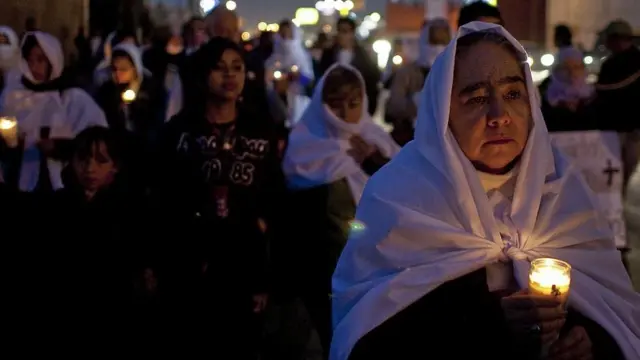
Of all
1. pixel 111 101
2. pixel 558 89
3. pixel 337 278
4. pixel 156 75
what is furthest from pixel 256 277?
pixel 156 75

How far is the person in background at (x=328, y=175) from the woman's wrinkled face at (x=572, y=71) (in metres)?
2.51

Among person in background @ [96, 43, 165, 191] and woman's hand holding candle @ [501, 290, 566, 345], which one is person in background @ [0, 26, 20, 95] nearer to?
person in background @ [96, 43, 165, 191]

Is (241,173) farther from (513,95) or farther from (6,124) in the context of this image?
(513,95)

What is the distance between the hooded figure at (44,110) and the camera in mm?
6379

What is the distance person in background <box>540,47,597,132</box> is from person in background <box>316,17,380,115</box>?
426 centimetres

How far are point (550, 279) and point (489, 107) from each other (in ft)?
1.79

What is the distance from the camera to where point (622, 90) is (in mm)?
8383

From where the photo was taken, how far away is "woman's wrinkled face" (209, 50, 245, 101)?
15.9ft

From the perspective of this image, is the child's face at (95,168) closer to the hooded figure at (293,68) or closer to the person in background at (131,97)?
the person in background at (131,97)

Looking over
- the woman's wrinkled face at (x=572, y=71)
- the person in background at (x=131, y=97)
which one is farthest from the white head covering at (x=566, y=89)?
the person in background at (x=131, y=97)

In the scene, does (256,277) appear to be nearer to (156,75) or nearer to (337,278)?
(337,278)

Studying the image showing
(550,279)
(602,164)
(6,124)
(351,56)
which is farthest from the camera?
(351,56)

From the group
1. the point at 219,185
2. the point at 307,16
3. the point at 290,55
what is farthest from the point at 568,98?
the point at 307,16

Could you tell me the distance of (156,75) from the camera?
10.5m
